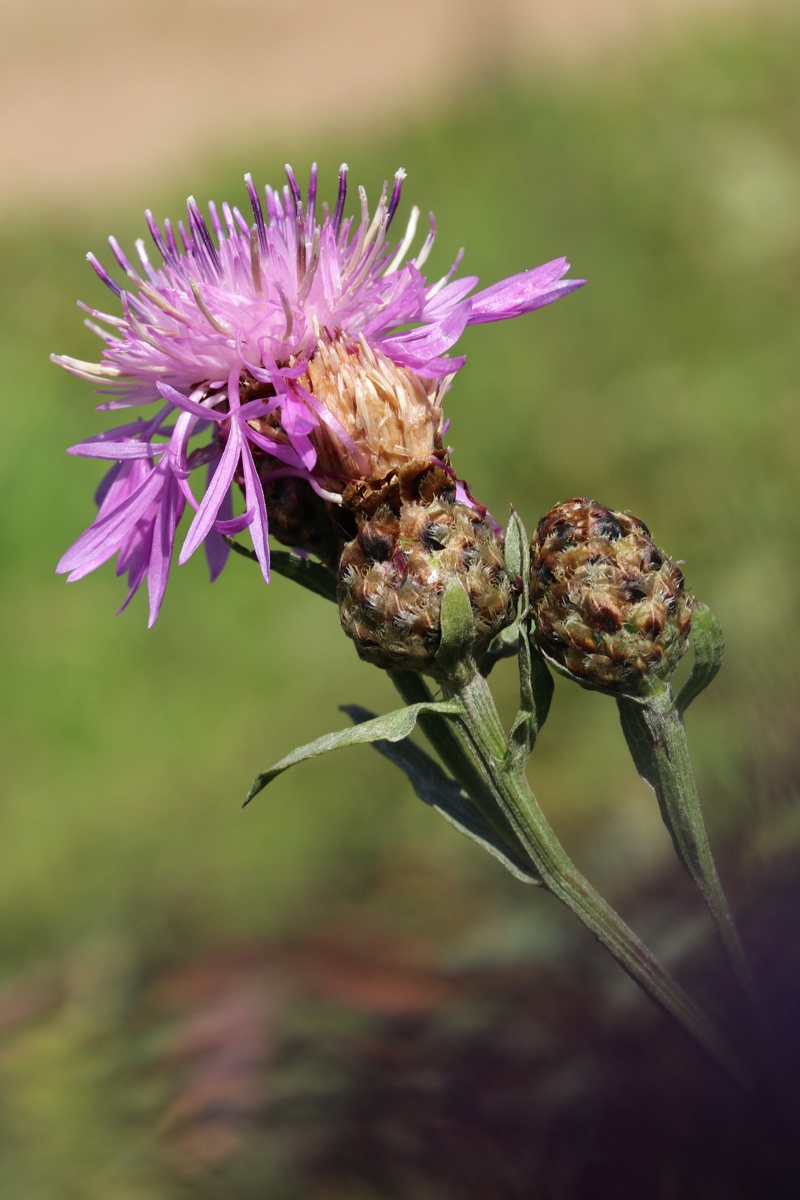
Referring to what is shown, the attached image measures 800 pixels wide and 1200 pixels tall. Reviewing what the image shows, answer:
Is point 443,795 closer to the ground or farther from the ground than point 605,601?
closer to the ground

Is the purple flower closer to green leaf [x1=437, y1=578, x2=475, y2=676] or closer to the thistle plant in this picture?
the thistle plant

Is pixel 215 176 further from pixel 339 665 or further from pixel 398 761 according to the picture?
pixel 398 761

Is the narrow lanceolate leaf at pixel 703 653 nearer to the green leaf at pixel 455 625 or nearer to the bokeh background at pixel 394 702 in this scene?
the bokeh background at pixel 394 702

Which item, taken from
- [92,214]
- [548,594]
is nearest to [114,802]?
[548,594]

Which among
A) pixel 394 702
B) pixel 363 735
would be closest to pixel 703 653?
pixel 363 735

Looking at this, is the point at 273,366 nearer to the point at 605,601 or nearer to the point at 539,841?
the point at 605,601
